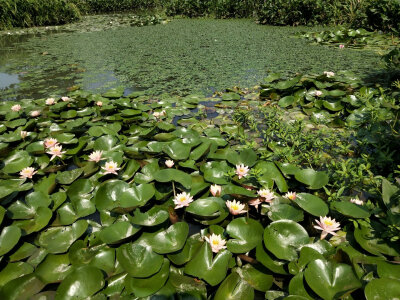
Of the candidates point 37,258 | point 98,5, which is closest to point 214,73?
point 37,258

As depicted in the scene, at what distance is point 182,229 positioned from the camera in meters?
1.18

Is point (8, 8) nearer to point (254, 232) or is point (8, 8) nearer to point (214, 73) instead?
point (214, 73)

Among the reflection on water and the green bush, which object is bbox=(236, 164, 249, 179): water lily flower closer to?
the reflection on water

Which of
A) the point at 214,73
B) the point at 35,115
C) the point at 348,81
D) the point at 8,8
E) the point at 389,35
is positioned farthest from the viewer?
the point at 8,8

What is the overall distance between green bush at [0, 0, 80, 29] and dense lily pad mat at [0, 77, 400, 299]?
426 inches

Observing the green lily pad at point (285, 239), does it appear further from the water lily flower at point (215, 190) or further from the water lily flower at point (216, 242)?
the water lily flower at point (215, 190)

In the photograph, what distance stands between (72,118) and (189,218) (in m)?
1.79

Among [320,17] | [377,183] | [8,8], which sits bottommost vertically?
[377,183]

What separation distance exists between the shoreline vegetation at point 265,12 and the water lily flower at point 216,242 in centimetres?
559

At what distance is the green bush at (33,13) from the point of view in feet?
30.3

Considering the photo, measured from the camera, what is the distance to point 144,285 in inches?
39.2

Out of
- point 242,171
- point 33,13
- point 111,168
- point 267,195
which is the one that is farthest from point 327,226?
point 33,13

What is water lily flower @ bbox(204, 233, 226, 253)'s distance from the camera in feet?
3.61

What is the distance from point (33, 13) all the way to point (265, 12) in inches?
358
